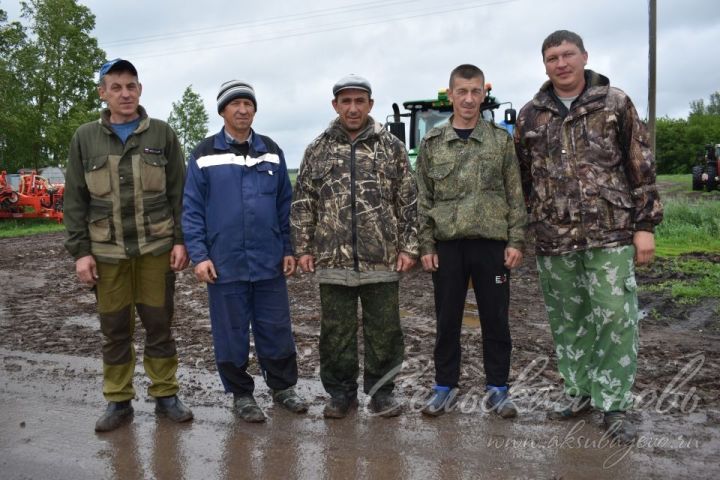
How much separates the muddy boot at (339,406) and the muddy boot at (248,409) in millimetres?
427

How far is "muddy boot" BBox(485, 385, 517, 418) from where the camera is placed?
413 cm

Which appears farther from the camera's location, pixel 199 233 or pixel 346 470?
pixel 199 233

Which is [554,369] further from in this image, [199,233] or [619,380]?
[199,233]

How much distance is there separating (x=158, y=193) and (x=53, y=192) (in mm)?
21103

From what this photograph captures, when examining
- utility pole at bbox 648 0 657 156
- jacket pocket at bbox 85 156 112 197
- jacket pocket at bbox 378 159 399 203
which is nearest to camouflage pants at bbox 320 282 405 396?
jacket pocket at bbox 378 159 399 203

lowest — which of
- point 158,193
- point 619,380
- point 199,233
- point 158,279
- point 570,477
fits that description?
point 570,477

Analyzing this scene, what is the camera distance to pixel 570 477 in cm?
331

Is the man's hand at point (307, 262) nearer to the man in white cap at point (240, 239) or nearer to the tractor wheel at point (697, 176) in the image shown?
the man in white cap at point (240, 239)

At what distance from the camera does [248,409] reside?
426 cm

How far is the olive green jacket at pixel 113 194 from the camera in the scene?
4238 millimetres

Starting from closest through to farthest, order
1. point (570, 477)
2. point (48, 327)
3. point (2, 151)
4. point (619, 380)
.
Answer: point (570, 477), point (619, 380), point (48, 327), point (2, 151)

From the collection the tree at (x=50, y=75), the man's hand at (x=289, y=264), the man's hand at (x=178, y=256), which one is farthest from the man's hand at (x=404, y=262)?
the tree at (x=50, y=75)

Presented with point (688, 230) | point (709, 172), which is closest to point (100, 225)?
point (688, 230)

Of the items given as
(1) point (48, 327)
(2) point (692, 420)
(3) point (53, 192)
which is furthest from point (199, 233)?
(3) point (53, 192)
